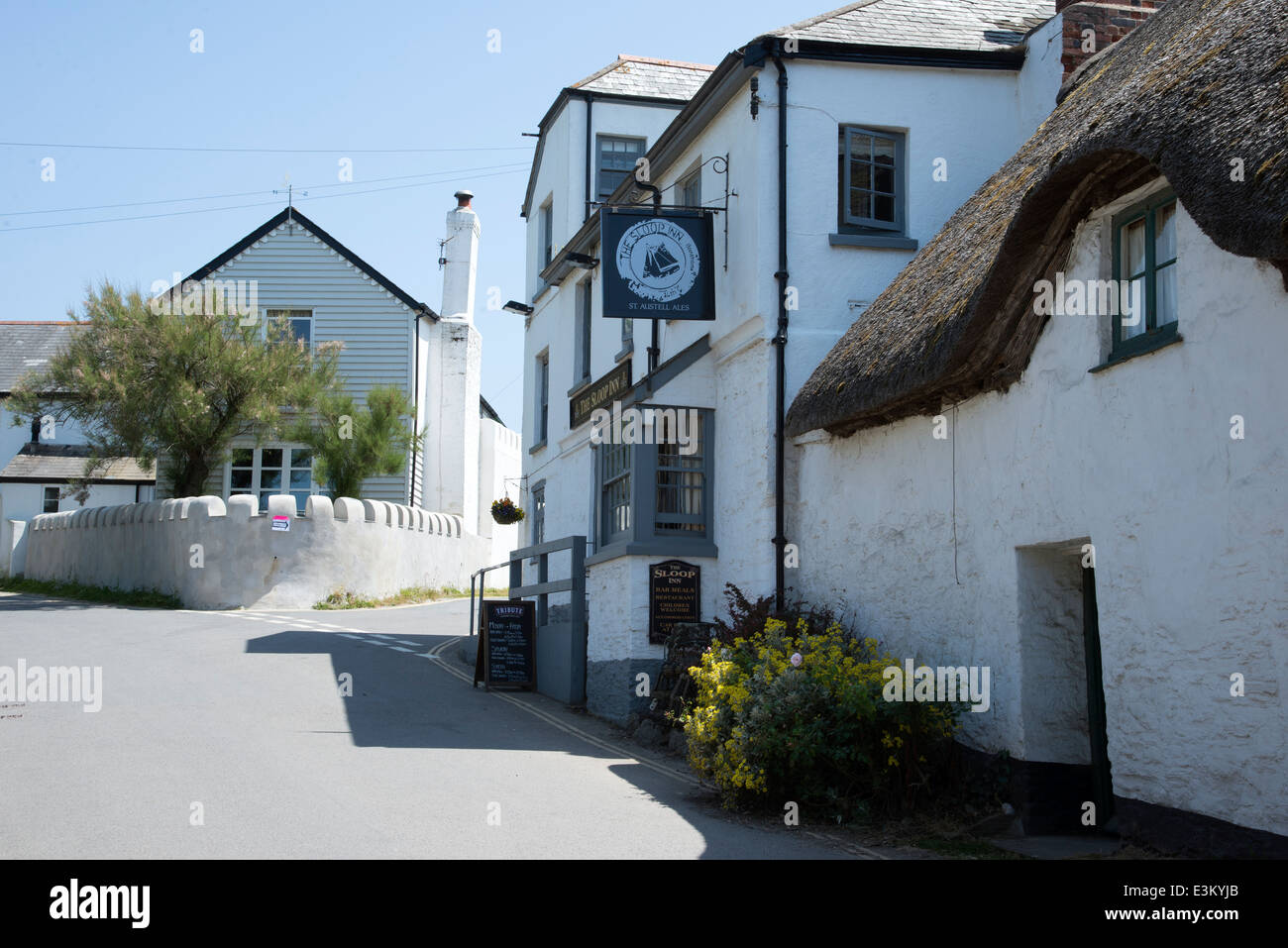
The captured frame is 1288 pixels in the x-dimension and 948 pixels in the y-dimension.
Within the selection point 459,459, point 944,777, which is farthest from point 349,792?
point 459,459

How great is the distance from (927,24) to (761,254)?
13.0ft

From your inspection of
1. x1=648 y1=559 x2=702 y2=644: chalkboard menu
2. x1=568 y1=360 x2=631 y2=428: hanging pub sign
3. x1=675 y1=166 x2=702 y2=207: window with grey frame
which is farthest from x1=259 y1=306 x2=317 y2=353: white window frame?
x1=648 y1=559 x2=702 y2=644: chalkboard menu

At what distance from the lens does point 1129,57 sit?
32.8 ft

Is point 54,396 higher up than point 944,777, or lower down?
higher up

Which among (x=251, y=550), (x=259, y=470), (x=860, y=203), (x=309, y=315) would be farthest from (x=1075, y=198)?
(x=309, y=315)

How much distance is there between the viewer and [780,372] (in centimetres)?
1320

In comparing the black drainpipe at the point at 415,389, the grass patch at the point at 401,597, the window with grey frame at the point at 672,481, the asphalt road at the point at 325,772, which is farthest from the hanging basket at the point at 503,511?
the window with grey frame at the point at 672,481

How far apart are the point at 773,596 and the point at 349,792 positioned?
5.09m

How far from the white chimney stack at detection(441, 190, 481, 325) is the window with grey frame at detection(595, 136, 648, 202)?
44.8ft

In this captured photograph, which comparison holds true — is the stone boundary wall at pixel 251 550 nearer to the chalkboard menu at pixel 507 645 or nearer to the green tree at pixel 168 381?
the green tree at pixel 168 381

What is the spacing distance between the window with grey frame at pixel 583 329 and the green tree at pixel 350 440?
11311 mm

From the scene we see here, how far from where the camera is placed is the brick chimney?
13.4 metres

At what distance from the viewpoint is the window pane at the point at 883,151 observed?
14.2m

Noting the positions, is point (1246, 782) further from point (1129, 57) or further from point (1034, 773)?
point (1129, 57)
